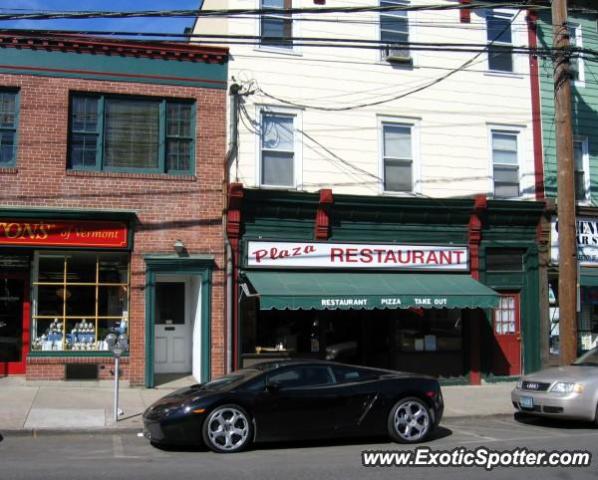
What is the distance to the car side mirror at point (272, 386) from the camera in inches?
367

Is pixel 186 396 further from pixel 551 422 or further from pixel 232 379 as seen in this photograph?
pixel 551 422

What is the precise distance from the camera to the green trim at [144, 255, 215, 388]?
14.3 m

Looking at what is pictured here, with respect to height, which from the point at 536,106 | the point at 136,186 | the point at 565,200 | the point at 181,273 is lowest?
the point at 181,273

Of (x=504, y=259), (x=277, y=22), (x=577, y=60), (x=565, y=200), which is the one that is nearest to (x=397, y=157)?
(x=504, y=259)

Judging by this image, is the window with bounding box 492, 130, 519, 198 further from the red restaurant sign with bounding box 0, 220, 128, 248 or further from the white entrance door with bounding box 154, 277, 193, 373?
the red restaurant sign with bounding box 0, 220, 128, 248

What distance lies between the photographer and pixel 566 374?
11.3 m

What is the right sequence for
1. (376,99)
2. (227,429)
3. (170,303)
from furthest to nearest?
(376,99) < (170,303) < (227,429)

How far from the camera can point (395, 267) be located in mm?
15898

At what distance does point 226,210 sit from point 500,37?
8.41 metres

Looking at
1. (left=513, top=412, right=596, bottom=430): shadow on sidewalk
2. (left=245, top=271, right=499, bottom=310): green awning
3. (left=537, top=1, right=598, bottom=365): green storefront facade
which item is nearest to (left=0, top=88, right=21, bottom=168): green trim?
(left=245, top=271, right=499, bottom=310): green awning

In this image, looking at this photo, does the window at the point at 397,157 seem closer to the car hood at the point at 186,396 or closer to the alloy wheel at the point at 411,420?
the alloy wheel at the point at 411,420

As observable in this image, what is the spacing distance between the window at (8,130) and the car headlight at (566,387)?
1097cm

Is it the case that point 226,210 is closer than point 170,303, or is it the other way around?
point 226,210

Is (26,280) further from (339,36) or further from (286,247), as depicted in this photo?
(339,36)
